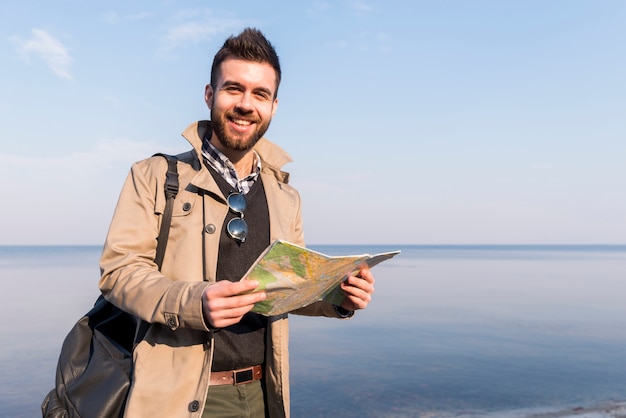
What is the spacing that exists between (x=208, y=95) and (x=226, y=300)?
4.50ft

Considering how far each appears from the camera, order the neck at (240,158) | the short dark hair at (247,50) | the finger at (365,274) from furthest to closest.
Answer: the neck at (240,158) → the short dark hair at (247,50) → the finger at (365,274)

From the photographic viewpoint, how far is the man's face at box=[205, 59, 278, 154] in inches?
106

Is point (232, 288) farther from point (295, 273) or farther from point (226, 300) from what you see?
point (295, 273)

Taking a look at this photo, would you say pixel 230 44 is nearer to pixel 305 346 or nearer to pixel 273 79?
pixel 273 79

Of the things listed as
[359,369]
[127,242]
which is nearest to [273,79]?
[127,242]

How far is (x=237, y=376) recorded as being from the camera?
2.60 m

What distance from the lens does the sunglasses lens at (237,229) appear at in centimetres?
260

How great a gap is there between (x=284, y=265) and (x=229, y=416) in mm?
1010

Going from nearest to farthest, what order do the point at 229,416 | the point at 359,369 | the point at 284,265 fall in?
the point at 284,265 → the point at 229,416 → the point at 359,369

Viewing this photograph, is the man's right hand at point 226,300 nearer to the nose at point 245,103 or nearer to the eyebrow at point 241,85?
the nose at point 245,103

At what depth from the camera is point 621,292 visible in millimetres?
24266

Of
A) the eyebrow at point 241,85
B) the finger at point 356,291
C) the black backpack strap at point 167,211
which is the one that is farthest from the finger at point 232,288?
the eyebrow at point 241,85

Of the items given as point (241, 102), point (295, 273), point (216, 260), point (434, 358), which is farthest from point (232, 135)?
point (434, 358)

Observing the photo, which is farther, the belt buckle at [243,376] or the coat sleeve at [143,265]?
the belt buckle at [243,376]
